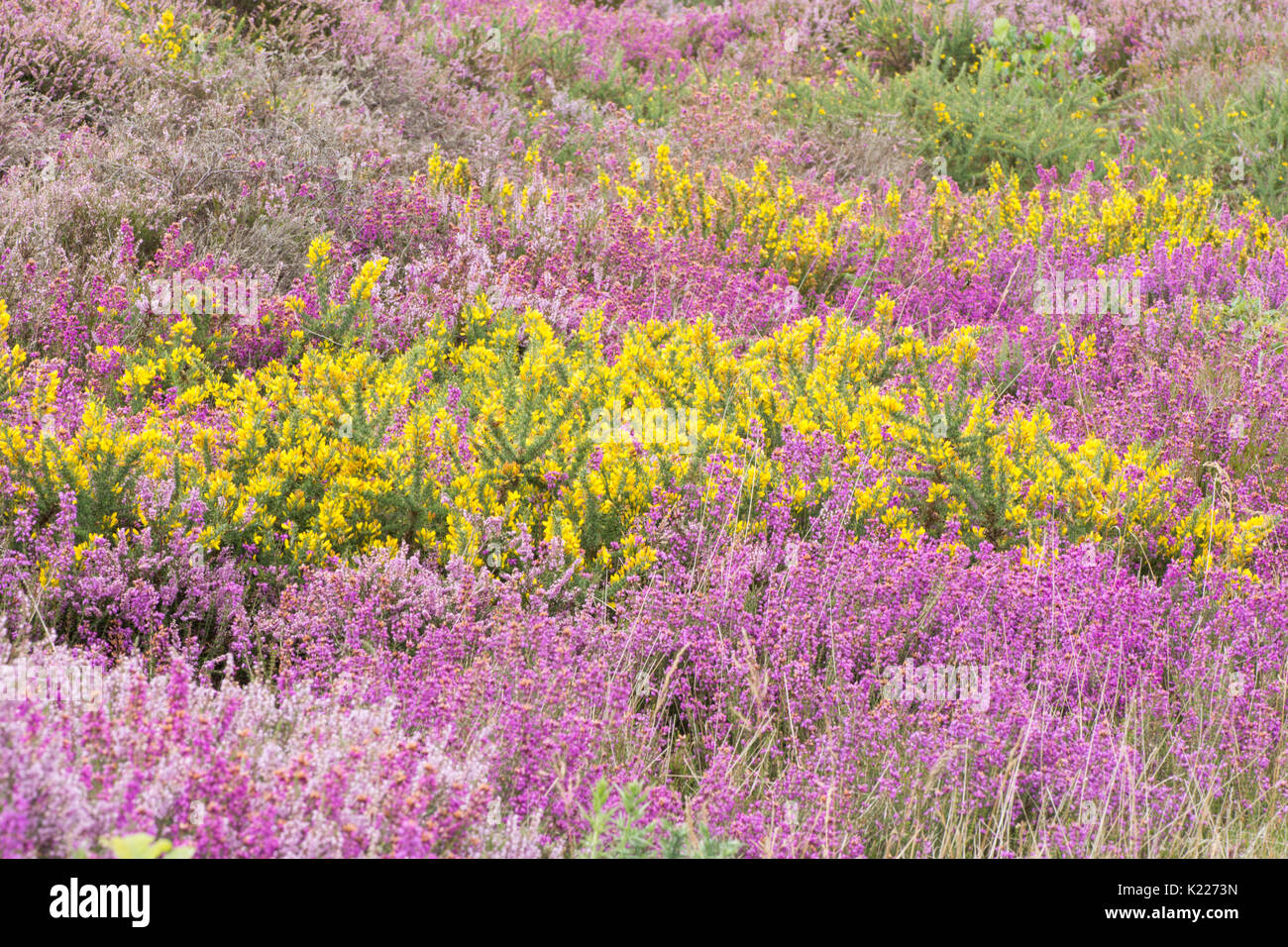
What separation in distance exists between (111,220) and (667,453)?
9.74 ft

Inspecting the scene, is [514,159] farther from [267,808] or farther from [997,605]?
[267,808]

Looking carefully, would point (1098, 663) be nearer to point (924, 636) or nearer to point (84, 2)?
point (924, 636)

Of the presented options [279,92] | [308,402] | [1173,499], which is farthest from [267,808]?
[279,92]

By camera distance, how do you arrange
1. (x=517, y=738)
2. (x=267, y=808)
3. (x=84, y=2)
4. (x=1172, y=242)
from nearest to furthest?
(x=267, y=808)
(x=517, y=738)
(x=1172, y=242)
(x=84, y=2)

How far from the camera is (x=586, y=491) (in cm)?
318

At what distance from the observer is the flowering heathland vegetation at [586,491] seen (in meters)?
2.07

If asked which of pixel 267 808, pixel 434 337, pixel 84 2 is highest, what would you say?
pixel 84 2

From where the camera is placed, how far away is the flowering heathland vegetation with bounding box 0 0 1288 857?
6.79 feet

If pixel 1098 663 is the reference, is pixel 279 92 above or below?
above

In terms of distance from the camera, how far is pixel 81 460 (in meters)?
2.94

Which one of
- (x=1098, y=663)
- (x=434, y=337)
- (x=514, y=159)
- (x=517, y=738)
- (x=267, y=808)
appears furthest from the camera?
(x=514, y=159)

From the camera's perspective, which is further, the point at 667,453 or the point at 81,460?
the point at 667,453

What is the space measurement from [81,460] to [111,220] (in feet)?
7.50

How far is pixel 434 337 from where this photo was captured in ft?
14.9
